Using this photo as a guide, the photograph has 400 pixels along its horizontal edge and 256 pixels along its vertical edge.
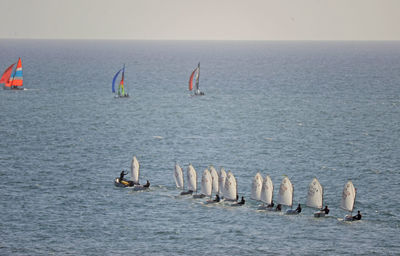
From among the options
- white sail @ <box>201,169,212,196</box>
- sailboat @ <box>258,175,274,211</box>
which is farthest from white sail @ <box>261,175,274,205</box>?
white sail @ <box>201,169,212,196</box>

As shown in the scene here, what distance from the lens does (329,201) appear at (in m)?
109

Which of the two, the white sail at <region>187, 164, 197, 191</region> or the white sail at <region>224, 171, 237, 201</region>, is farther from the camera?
the white sail at <region>187, 164, 197, 191</region>

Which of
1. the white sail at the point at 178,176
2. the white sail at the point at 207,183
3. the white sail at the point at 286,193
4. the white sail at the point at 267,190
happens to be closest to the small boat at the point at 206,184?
the white sail at the point at 207,183

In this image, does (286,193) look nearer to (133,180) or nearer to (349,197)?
(349,197)

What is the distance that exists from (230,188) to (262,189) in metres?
4.85

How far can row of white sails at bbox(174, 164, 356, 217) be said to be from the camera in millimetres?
100312

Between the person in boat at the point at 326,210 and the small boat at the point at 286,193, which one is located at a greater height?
the small boat at the point at 286,193

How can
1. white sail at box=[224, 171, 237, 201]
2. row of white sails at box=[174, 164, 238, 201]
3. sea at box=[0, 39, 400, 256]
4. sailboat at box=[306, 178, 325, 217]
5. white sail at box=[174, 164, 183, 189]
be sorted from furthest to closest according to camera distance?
white sail at box=[174, 164, 183, 189], row of white sails at box=[174, 164, 238, 201], white sail at box=[224, 171, 237, 201], sailboat at box=[306, 178, 325, 217], sea at box=[0, 39, 400, 256]

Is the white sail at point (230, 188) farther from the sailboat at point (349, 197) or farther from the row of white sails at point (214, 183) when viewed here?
the sailboat at point (349, 197)

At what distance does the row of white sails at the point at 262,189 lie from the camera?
10031 centimetres

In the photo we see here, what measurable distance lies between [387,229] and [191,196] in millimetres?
30969

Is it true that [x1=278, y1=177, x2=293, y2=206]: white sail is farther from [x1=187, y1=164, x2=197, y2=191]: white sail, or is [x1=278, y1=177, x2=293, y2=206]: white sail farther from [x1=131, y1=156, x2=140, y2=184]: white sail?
[x1=131, y1=156, x2=140, y2=184]: white sail

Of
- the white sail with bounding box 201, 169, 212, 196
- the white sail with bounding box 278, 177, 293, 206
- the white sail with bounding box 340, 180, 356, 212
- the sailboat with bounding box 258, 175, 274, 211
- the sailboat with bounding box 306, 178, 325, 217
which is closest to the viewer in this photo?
the white sail with bounding box 340, 180, 356, 212

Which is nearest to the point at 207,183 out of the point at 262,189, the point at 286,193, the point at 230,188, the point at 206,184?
the point at 206,184
